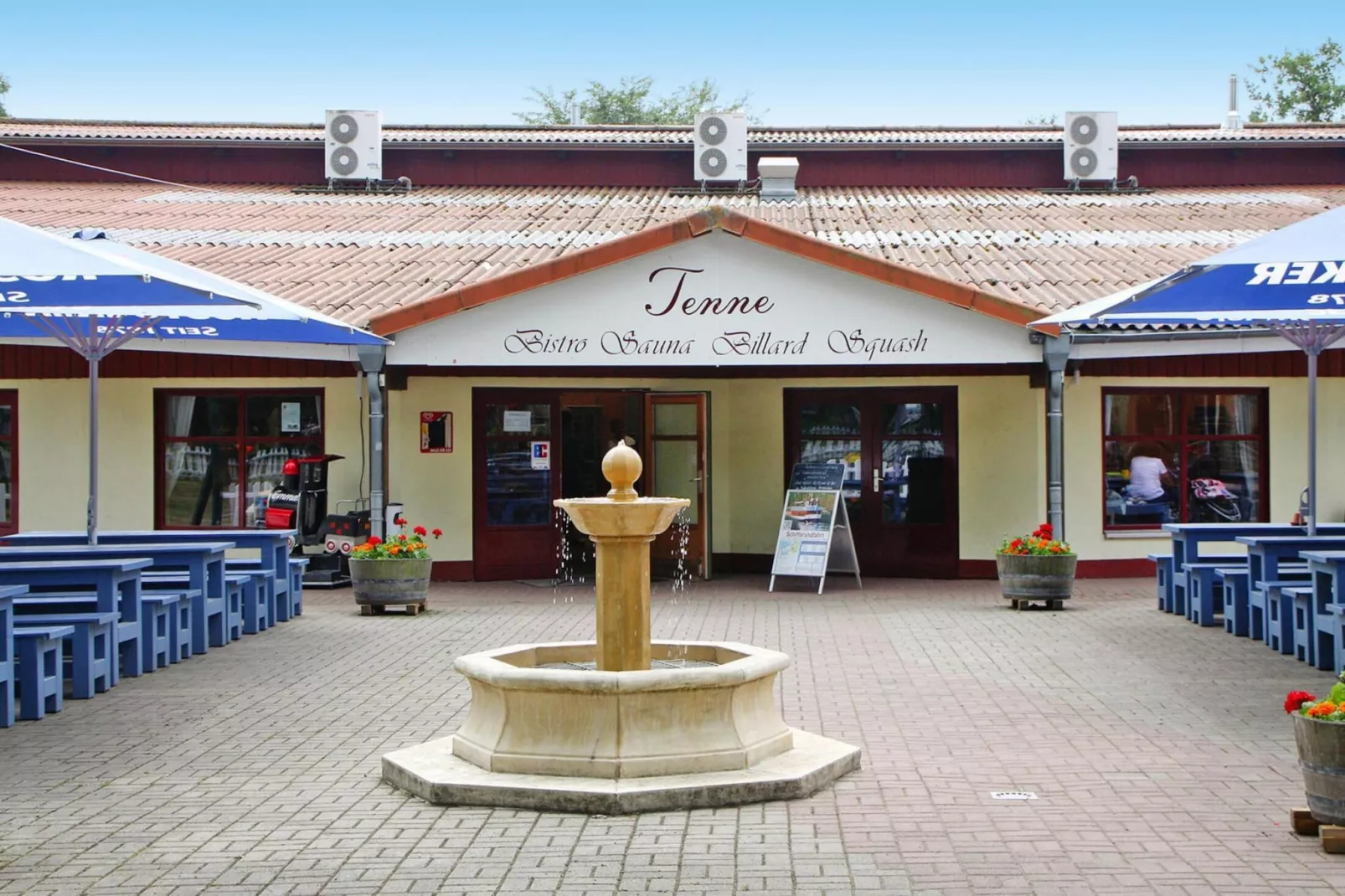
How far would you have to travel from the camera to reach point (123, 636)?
1026 cm

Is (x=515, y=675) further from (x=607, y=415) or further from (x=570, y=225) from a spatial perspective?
(x=570, y=225)

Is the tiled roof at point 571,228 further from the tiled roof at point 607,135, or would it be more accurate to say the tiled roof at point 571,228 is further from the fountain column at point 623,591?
the fountain column at point 623,591

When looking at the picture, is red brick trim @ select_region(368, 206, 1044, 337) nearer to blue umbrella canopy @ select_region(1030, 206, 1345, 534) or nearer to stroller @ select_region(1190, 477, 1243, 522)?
stroller @ select_region(1190, 477, 1243, 522)

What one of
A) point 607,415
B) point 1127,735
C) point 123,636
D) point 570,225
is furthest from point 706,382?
point 1127,735

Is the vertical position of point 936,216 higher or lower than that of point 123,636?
higher

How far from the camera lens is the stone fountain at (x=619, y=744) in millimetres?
6762

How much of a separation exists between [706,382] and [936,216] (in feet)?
15.3

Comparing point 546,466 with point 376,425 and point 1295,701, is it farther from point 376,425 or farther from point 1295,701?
point 1295,701

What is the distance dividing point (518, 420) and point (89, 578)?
8.24 metres

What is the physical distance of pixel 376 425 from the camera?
51.5 ft

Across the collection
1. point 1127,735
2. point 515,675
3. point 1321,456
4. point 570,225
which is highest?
point 570,225

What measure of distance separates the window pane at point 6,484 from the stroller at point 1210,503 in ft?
47.5

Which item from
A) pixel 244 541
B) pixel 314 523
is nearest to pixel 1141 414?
pixel 314 523

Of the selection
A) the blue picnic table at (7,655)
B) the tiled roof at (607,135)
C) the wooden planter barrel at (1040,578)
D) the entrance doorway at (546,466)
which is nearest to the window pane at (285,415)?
the entrance doorway at (546,466)
